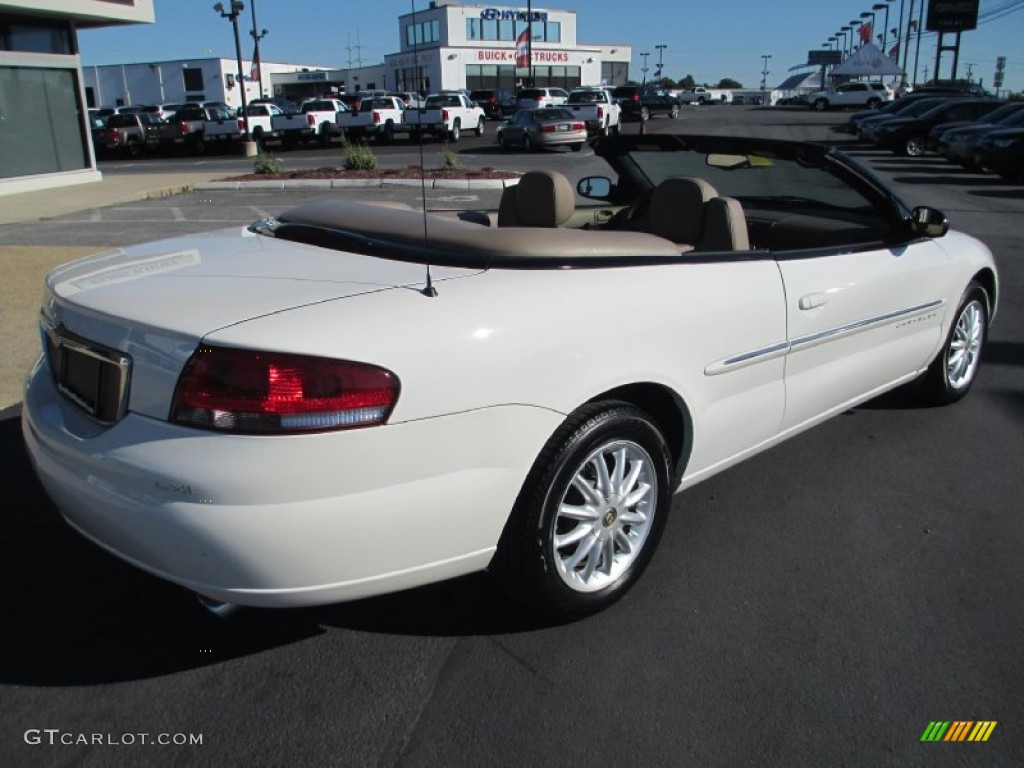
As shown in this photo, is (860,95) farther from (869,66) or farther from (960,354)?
(960,354)

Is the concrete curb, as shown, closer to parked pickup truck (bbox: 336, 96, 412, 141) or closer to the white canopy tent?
parked pickup truck (bbox: 336, 96, 412, 141)

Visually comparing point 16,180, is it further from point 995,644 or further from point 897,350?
point 995,644

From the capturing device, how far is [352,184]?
58.6 feet

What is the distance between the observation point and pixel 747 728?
240 centimetres

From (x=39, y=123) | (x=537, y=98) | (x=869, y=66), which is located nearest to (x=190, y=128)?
(x=39, y=123)

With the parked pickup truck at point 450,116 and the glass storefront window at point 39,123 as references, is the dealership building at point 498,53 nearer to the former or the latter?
the parked pickup truck at point 450,116

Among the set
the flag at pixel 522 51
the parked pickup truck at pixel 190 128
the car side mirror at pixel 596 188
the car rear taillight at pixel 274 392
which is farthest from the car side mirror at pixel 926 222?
the flag at pixel 522 51

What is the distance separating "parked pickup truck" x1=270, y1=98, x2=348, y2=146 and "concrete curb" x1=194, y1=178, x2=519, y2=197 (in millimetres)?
16076

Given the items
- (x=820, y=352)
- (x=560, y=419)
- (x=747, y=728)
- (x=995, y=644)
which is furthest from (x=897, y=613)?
(x=560, y=419)

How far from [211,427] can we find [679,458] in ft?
5.58

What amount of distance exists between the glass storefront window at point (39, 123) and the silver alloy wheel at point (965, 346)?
1903 centimetres

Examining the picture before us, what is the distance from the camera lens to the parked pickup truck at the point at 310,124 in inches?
1337

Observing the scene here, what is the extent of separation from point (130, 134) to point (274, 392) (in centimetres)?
3496

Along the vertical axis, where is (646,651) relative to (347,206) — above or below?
below
